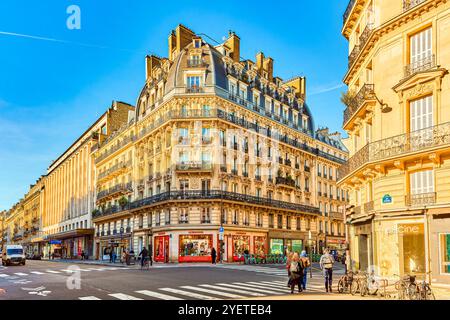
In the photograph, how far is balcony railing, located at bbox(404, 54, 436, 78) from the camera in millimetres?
16695

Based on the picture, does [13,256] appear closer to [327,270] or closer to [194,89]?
[194,89]

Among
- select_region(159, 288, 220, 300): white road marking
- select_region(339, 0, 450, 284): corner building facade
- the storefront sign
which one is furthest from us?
the storefront sign

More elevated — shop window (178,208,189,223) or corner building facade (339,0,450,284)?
corner building facade (339,0,450,284)

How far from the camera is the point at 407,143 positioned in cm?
1705

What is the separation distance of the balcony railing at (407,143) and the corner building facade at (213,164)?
2360cm

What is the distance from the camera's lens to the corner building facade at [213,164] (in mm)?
41406

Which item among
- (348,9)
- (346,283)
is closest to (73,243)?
(348,9)

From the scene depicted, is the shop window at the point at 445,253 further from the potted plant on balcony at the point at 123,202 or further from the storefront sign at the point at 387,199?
the potted plant on balcony at the point at 123,202

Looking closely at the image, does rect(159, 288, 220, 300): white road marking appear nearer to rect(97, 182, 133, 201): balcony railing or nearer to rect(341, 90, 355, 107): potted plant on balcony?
rect(341, 90, 355, 107): potted plant on balcony

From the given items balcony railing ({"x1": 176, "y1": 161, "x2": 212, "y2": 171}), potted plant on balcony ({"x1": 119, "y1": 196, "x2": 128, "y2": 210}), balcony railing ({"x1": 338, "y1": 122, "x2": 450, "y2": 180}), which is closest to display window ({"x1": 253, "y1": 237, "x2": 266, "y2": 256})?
balcony railing ({"x1": 176, "y1": 161, "x2": 212, "y2": 171})

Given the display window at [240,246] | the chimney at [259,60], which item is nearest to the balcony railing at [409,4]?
the display window at [240,246]

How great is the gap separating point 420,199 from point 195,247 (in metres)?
27.1

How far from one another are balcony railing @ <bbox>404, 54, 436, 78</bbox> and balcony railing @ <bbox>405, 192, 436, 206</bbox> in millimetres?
4762
